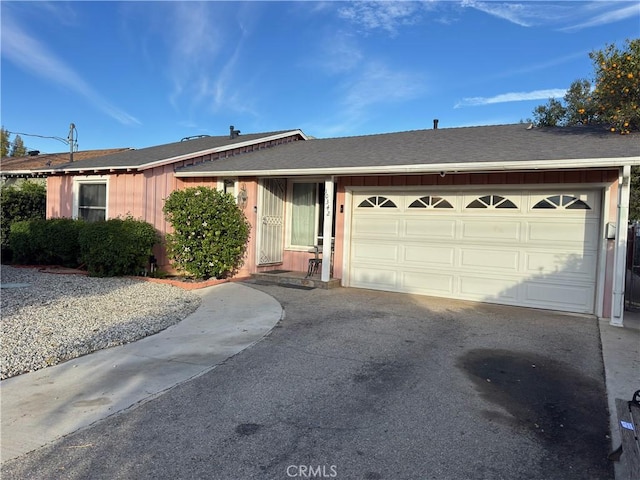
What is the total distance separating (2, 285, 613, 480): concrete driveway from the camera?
291 cm

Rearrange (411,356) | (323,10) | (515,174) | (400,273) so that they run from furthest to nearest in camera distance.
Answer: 1. (323,10)
2. (400,273)
3. (515,174)
4. (411,356)

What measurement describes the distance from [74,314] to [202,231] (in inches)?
148

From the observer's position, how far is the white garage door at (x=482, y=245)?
25.4ft

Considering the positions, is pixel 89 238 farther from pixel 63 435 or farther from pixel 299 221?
pixel 63 435

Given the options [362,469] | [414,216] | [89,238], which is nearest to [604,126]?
[414,216]

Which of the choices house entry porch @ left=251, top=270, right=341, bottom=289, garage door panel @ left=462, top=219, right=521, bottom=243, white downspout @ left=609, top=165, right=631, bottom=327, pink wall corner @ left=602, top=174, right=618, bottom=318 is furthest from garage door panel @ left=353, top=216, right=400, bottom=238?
white downspout @ left=609, top=165, right=631, bottom=327

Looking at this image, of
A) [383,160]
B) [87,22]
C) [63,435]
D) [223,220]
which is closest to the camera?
[63,435]

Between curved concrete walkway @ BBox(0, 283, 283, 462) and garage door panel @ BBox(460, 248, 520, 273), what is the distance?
13.3 ft

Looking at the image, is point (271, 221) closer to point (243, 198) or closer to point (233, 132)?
point (243, 198)

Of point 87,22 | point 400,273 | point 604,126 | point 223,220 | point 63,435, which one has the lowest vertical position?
point 63,435

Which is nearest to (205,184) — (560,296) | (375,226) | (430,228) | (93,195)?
(93,195)

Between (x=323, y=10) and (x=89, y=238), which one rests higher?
(x=323, y=10)

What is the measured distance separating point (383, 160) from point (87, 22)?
9253 mm

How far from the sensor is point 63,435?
3.28 m
